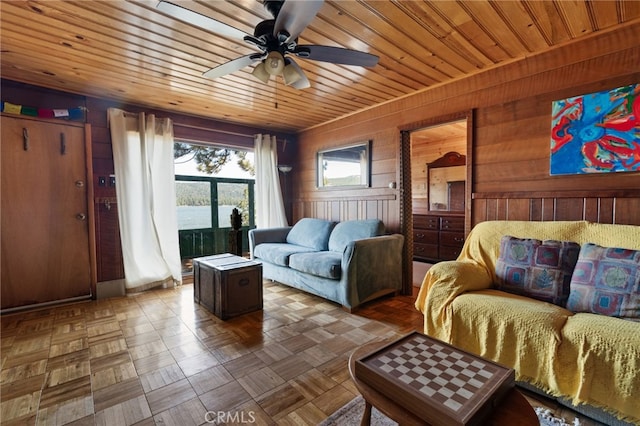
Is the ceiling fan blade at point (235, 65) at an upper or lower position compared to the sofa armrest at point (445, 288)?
upper

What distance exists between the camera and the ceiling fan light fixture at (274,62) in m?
1.70

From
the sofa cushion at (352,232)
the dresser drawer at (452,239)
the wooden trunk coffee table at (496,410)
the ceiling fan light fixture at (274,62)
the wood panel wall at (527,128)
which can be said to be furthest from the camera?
the dresser drawer at (452,239)

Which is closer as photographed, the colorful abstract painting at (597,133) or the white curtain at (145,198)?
the colorful abstract painting at (597,133)

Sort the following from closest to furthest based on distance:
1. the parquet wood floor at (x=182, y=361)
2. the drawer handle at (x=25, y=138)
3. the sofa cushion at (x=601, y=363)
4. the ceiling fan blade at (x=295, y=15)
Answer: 1. the sofa cushion at (x=601, y=363)
2. the ceiling fan blade at (x=295, y=15)
3. the parquet wood floor at (x=182, y=361)
4. the drawer handle at (x=25, y=138)

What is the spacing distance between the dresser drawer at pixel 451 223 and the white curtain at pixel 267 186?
2.56 metres

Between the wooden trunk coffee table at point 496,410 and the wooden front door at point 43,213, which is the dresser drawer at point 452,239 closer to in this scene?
the wooden trunk coffee table at point 496,410

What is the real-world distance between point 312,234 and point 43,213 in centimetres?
287

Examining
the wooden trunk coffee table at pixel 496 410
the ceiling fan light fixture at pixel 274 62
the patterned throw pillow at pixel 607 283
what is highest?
the ceiling fan light fixture at pixel 274 62

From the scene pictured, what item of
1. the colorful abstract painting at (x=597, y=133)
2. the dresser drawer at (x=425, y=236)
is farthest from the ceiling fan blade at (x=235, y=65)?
the dresser drawer at (x=425, y=236)

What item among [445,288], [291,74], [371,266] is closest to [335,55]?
[291,74]

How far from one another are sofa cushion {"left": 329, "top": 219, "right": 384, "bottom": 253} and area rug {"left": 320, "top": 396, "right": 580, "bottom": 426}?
1824mm

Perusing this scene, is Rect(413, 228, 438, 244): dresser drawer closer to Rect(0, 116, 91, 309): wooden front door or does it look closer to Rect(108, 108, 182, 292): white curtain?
Rect(108, 108, 182, 292): white curtain

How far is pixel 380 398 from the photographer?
953 millimetres

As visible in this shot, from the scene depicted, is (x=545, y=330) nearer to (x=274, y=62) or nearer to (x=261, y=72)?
(x=274, y=62)
